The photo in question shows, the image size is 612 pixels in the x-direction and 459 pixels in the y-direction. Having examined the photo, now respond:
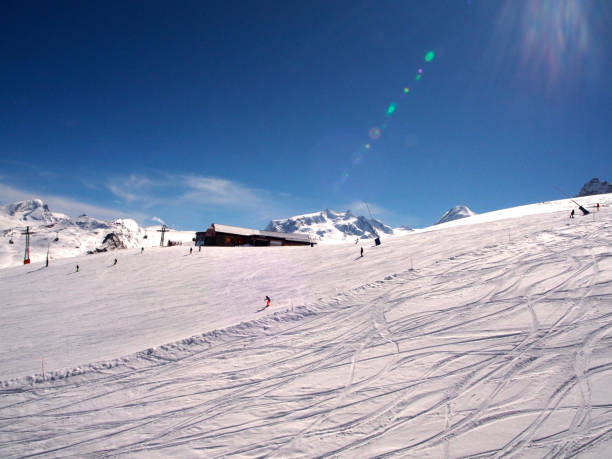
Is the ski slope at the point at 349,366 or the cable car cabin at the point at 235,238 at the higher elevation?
the cable car cabin at the point at 235,238

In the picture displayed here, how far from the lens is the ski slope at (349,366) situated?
20.7 ft

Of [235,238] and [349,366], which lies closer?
[349,366]

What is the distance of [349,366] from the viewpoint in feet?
29.7

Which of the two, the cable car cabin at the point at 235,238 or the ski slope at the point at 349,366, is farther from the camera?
the cable car cabin at the point at 235,238

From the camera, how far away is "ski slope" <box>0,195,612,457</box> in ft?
20.7

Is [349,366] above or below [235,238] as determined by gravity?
below

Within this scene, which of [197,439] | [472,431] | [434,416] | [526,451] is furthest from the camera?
[197,439]

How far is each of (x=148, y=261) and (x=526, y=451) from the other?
35682mm

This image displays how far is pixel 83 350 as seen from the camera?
43.4 ft

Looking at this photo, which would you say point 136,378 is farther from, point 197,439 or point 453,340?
point 453,340

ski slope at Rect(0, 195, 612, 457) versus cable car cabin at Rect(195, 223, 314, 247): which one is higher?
cable car cabin at Rect(195, 223, 314, 247)

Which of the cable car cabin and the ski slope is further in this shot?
the cable car cabin

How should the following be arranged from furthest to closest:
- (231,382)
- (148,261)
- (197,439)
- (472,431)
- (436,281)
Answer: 1. (148,261)
2. (436,281)
3. (231,382)
4. (197,439)
5. (472,431)

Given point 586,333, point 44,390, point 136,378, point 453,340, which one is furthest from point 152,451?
point 586,333
